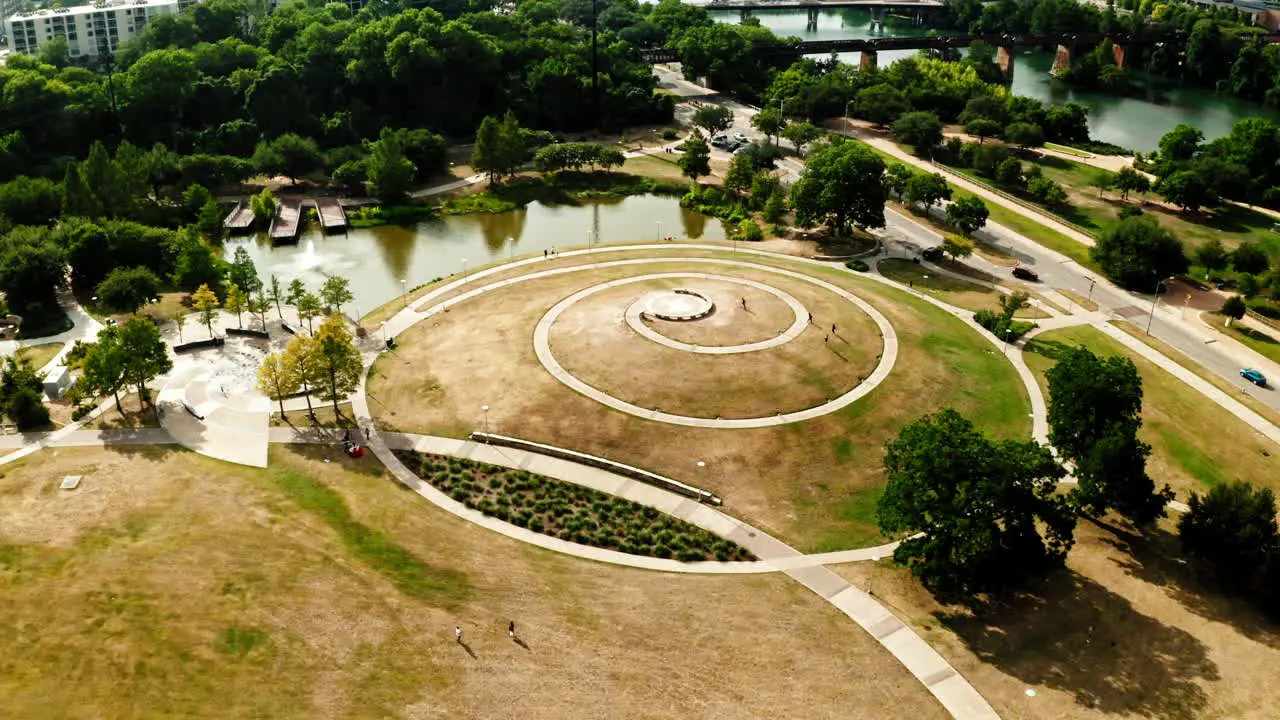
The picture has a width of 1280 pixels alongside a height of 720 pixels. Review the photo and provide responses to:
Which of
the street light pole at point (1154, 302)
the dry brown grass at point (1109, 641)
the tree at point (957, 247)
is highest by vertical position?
the tree at point (957, 247)

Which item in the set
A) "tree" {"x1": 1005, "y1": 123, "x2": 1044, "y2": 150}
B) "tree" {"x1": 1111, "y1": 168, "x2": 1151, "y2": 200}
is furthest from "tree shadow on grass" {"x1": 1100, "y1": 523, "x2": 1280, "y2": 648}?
"tree" {"x1": 1005, "y1": 123, "x2": 1044, "y2": 150}

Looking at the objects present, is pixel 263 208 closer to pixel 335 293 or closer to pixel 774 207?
pixel 335 293

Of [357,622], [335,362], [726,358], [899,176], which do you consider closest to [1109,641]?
[726,358]

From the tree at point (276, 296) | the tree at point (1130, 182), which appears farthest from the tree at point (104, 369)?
the tree at point (1130, 182)

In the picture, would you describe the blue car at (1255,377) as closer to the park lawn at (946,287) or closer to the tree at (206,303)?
the park lawn at (946,287)

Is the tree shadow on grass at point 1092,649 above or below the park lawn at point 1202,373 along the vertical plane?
below
